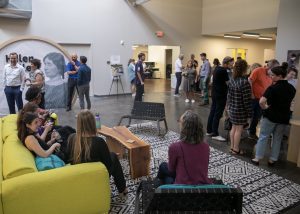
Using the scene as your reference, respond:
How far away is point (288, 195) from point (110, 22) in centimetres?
862

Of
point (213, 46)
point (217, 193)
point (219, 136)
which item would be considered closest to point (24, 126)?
point (217, 193)

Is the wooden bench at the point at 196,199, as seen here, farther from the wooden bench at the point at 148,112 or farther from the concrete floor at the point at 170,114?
the wooden bench at the point at 148,112

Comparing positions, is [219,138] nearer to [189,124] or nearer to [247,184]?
[247,184]

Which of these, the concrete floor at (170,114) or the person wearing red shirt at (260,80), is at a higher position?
the person wearing red shirt at (260,80)

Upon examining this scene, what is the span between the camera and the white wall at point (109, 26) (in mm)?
8594

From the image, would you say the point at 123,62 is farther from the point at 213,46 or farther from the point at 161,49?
the point at 161,49

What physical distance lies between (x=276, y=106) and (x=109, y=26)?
773cm

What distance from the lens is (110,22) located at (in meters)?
9.91

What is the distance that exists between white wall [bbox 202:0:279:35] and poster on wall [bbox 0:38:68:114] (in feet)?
24.1

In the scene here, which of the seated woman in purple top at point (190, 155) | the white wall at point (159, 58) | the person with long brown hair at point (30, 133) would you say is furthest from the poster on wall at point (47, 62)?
the white wall at point (159, 58)

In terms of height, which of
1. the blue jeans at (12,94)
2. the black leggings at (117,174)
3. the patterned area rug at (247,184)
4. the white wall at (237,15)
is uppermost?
the white wall at (237,15)

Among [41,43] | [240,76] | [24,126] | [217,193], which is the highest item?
[41,43]

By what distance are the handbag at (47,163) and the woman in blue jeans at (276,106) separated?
274cm

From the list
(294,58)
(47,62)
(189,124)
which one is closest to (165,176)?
(189,124)
